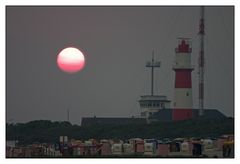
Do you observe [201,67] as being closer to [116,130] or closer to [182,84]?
[182,84]

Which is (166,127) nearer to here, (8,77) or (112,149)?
(112,149)

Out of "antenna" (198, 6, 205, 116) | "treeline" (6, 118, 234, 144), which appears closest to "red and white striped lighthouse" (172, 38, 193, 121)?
"antenna" (198, 6, 205, 116)

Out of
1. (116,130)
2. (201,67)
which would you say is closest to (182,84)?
Answer: (201,67)

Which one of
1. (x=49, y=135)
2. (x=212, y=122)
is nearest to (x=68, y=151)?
(x=49, y=135)

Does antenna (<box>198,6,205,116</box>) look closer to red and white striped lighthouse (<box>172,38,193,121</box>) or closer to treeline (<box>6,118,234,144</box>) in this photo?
red and white striped lighthouse (<box>172,38,193,121</box>)

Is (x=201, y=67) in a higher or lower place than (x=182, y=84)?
higher
